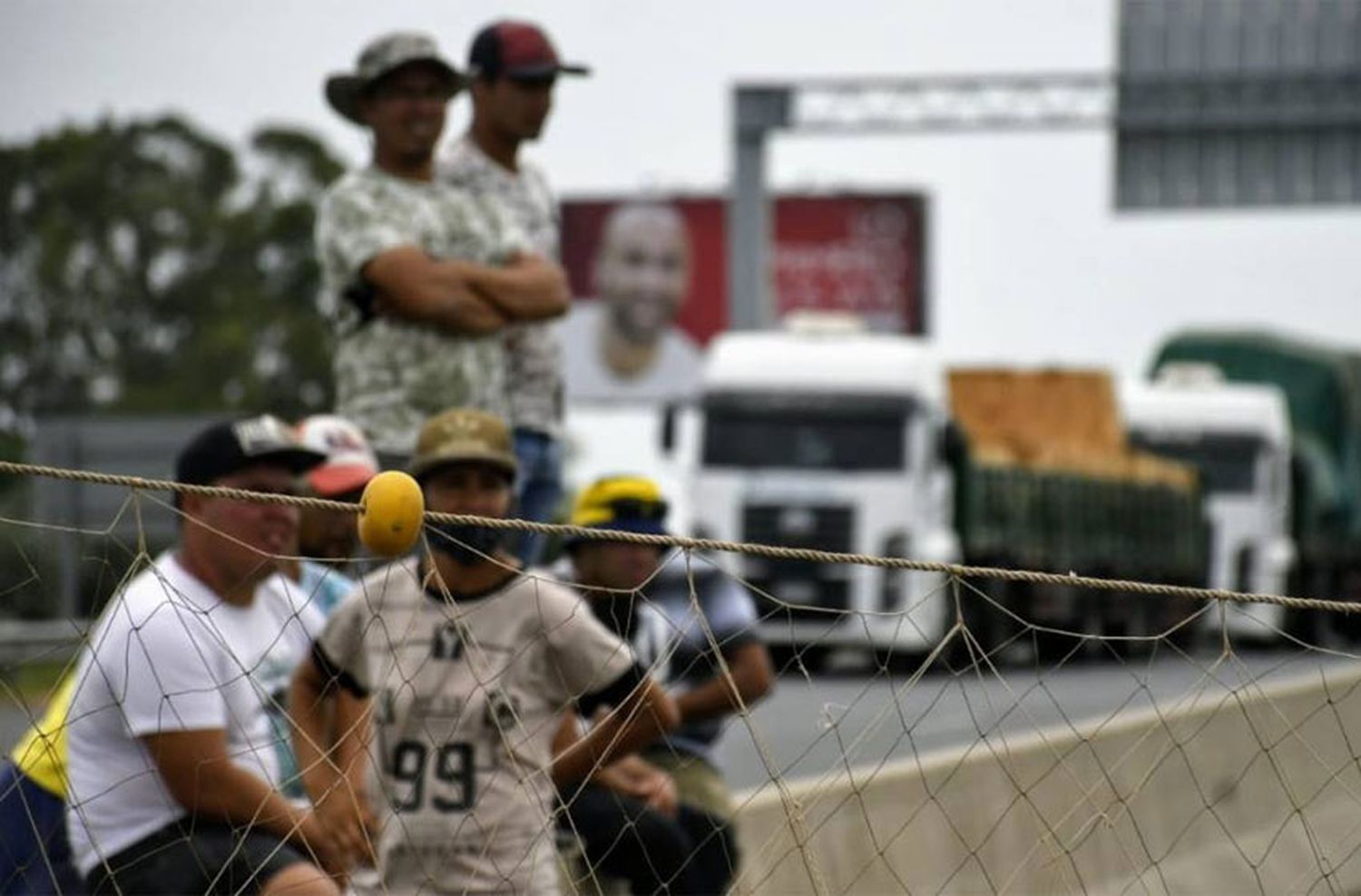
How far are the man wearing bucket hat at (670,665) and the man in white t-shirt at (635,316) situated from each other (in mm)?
64228

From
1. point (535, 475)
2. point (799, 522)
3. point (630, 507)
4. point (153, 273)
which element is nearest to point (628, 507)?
point (630, 507)

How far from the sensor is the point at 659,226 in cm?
7394

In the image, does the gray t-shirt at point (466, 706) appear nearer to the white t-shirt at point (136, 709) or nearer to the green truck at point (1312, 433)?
the white t-shirt at point (136, 709)

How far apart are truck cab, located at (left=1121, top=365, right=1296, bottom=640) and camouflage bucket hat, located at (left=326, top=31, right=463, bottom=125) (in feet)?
119

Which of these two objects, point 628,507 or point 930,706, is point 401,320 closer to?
point 628,507

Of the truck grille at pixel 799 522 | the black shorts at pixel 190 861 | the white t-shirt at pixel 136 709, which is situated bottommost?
the truck grille at pixel 799 522

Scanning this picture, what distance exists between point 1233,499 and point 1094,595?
5.48 m

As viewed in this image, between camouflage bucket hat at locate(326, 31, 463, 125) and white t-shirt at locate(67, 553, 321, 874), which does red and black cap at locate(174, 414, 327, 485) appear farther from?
camouflage bucket hat at locate(326, 31, 463, 125)

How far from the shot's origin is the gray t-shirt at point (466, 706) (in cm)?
635

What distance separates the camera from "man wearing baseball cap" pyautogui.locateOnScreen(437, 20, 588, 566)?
841 cm

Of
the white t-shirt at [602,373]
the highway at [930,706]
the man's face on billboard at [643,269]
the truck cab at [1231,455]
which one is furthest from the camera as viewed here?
the white t-shirt at [602,373]

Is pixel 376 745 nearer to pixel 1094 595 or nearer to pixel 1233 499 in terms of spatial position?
pixel 1094 595

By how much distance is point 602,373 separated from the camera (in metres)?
73.6

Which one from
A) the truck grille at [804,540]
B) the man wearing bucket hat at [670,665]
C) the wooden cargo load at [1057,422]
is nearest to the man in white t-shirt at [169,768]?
the man wearing bucket hat at [670,665]
